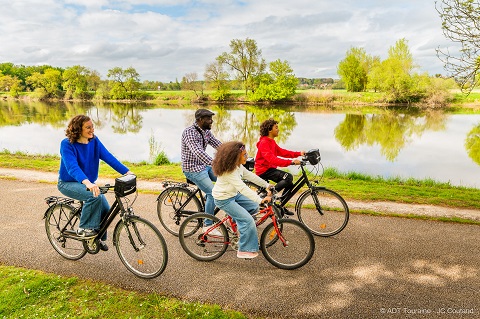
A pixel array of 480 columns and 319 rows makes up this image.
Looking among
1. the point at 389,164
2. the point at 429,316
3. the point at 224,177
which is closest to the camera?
the point at 429,316

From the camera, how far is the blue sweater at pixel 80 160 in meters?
3.79

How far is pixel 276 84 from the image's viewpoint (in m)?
55.2

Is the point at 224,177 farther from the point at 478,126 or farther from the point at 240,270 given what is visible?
the point at 478,126

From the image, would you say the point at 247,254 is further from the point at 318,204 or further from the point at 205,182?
the point at 318,204

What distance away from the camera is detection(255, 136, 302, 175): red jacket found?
5.26 metres

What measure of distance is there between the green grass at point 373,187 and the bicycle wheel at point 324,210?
2002 millimetres

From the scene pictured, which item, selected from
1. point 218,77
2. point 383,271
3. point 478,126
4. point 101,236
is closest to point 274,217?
point 383,271

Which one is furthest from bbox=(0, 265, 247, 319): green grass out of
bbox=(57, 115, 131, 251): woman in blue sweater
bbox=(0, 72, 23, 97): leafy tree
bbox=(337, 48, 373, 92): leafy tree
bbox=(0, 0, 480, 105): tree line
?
bbox=(0, 72, 23, 97): leafy tree

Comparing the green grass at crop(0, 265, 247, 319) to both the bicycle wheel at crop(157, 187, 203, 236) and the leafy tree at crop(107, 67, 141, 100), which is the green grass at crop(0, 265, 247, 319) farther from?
the leafy tree at crop(107, 67, 141, 100)

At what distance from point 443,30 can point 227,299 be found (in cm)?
793

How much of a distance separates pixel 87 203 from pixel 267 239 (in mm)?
2314

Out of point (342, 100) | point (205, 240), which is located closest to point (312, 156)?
point (205, 240)

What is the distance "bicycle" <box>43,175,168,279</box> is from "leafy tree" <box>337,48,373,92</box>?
67.8 m

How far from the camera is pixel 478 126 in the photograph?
2628 cm
